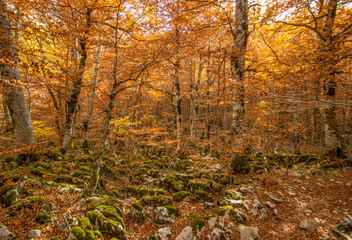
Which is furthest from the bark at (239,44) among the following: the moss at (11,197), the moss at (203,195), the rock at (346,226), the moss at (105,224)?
the moss at (11,197)

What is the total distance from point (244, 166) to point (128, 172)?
4880mm

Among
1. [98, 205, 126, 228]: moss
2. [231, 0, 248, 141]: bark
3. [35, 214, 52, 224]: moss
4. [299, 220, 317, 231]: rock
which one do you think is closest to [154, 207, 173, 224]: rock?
[98, 205, 126, 228]: moss

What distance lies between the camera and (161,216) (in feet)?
12.0

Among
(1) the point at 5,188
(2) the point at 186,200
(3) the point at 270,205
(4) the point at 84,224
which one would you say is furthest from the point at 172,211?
(1) the point at 5,188

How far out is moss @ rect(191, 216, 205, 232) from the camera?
3340 mm

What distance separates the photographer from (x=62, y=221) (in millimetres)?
2633

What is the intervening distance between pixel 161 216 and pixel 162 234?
52 cm

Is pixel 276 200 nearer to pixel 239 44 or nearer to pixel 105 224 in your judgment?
pixel 105 224

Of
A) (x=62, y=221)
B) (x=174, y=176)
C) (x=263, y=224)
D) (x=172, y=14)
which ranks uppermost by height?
(x=172, y=14)

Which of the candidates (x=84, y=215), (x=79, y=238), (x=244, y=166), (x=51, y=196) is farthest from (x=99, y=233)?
(x=244, y=166)

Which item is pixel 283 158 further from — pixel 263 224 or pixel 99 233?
pixel 99 233

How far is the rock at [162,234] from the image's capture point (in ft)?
10.2

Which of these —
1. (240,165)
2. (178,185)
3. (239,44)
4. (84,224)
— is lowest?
(178,185)

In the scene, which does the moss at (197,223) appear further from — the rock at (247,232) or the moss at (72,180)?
the moss at (72,180)
